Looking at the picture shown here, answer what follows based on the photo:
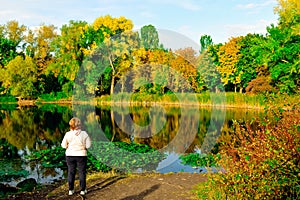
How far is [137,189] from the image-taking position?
21.9 ft

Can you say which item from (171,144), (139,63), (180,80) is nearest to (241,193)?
(171,144)

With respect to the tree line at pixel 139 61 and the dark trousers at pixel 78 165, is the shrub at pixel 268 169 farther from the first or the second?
the tree line at pixel 139 61

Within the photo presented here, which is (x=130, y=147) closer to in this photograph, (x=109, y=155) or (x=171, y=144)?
(x=109, y=155)

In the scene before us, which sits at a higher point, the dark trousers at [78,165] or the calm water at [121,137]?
the dark trousers at [78,165]

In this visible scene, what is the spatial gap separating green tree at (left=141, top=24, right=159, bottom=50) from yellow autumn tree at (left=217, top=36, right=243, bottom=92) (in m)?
18.8

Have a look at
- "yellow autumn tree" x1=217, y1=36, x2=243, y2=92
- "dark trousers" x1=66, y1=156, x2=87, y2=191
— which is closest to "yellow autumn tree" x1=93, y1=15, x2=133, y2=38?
"yellow autumn tree" x1=217, y1=36, x2=243, y2=92

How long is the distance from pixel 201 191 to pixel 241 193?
183 cm

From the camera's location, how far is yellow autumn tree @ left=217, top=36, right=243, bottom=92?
3800 centimetres

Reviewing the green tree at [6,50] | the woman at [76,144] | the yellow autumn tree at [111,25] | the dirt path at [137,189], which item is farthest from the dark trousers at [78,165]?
the green tree at [6,50]

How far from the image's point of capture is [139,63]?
2367cm

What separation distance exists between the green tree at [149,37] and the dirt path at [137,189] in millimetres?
11732

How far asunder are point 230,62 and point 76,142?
113 ft

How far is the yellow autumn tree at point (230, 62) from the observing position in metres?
38.0

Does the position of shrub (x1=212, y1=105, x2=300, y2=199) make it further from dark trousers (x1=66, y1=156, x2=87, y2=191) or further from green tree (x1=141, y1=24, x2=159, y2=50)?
green tree (x1=141, y1=24, x2=159, y2=50)
